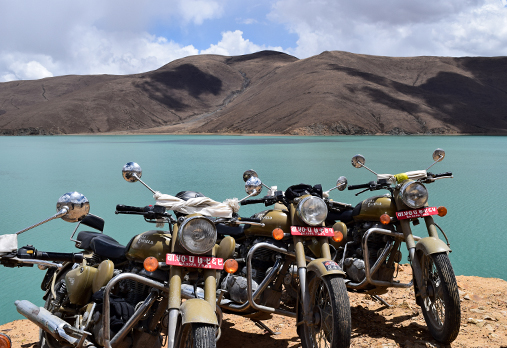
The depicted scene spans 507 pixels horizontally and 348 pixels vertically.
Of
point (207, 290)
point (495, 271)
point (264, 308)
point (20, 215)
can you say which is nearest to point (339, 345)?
point (264, 308)

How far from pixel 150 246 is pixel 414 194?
242 cm

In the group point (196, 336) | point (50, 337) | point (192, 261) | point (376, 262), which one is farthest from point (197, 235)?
point (376, 262)

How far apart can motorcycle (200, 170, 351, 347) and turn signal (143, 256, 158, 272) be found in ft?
0.98

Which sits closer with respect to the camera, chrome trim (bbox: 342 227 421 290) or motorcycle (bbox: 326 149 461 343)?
motorcycle (bbox: 326 149 461 343)

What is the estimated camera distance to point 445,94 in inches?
3782

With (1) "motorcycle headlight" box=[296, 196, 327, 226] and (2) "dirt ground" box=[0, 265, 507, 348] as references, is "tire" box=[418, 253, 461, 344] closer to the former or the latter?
(2) "dirt ground" box=[0, 265, 507, 348]

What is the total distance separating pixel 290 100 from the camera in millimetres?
87812

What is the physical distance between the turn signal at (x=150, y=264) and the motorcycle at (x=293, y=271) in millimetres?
298

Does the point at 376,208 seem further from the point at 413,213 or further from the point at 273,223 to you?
the point at 273,223

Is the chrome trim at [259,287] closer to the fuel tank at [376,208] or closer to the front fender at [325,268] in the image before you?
the front fender at [325,268]

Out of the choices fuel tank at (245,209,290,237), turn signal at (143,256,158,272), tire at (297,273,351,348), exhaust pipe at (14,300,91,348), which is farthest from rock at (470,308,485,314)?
exhaust pipe at (14,300,91,348)

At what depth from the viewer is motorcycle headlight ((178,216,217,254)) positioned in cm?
291

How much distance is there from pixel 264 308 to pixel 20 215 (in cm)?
931

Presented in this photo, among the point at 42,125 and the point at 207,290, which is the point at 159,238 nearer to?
the point at 207,290
